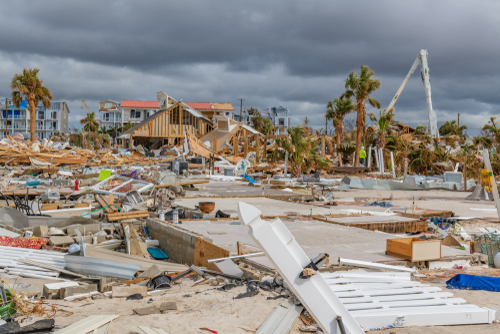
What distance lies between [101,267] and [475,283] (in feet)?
20.3

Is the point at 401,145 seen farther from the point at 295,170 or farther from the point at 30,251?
the point at 30,251

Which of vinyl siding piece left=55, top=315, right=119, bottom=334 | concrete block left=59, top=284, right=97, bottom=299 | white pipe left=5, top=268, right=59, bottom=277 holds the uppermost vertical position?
vinyl siding piece left=55, top=315, right=119, bottom=334

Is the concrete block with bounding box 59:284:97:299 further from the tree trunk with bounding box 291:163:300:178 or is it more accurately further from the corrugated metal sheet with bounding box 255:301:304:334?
the tree trunk with bounding box 291:163:300:178

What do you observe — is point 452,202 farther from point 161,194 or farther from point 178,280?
point 178,280

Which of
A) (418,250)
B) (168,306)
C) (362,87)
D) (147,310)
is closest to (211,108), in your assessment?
(362,87)

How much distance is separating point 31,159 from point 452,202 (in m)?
26.7

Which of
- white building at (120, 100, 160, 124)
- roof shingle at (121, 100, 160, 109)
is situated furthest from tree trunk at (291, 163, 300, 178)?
roof shingle at (121, 100, 160, 109)

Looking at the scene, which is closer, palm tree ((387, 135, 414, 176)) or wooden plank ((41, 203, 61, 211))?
wooden plank ((41, 203, 61, 211))

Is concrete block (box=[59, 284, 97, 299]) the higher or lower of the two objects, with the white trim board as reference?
lower

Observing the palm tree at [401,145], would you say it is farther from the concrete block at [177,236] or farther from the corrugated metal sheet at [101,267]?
the corrugated metal sheet at [101,267]

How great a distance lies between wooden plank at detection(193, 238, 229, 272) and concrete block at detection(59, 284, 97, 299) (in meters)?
2.05

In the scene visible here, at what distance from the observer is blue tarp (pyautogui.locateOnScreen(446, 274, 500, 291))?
6.70 m

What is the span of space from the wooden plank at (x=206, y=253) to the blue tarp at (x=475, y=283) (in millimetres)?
3701

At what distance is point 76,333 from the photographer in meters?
4.60
